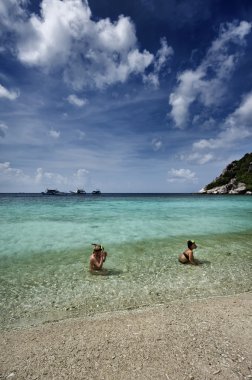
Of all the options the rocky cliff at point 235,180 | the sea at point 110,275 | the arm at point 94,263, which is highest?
the rocky cliff at point 235,180

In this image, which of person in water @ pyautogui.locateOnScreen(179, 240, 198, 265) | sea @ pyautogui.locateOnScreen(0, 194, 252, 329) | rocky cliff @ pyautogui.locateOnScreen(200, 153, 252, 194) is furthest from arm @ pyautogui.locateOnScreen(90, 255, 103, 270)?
rocky cliff @ pyautogui.locateOnScreen(200, 153, 252, 194)

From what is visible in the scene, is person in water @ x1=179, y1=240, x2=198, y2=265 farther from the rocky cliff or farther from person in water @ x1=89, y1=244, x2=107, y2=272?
the rocky cliff

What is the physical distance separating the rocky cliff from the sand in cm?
13470

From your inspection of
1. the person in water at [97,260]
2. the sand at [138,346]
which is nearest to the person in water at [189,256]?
the person in water at [97,260]

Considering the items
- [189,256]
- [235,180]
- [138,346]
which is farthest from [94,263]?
[235,180]

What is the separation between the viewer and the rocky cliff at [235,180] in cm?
13075

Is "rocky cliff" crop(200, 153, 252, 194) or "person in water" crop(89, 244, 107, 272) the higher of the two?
"rocky cliff" crop(200, 153, 252, 194)

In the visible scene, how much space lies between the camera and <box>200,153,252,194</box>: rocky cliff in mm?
130750

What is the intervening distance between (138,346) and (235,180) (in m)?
148

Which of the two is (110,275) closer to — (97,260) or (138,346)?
(97,260)

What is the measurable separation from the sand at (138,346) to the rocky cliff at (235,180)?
13470cm

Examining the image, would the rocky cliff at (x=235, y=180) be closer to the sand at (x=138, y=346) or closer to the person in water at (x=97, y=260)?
the person in water at (x=97, y=260)

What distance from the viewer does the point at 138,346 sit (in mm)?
4844

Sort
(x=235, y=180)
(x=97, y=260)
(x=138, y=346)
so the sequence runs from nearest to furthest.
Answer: (x=138, y=346) → (x=97, y=260) → (x=235, y=180)
